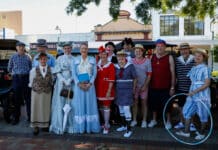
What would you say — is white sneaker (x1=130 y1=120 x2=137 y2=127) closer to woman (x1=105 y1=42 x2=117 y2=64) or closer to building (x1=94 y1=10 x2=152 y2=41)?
woman (x1=105 y1=42 x2=117 y2=64)

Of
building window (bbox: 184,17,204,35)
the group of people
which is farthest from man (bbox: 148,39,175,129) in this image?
building window (bbox: 184,17,204,35)

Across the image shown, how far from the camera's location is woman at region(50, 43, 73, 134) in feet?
26.7

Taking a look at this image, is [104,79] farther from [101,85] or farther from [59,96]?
[59,96]

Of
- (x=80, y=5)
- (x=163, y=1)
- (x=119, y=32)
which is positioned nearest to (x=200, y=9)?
(x=163, y=1)

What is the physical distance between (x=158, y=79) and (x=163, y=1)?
3.43 meters

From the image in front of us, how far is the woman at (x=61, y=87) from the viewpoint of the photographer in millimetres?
8133

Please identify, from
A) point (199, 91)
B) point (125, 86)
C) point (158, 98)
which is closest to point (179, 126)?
point (158, 98)

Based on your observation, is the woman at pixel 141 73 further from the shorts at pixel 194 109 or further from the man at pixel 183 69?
the shorts at pixel 194 109

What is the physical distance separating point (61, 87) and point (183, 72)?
8.71ft

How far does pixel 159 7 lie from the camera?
10.8m

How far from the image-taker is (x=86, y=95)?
26.4ft

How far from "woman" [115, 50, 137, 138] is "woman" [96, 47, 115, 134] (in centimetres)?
15

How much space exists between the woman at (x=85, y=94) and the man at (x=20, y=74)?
1.57 metres

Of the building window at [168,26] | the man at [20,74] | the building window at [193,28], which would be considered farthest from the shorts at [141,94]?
the building window at [168,26]
